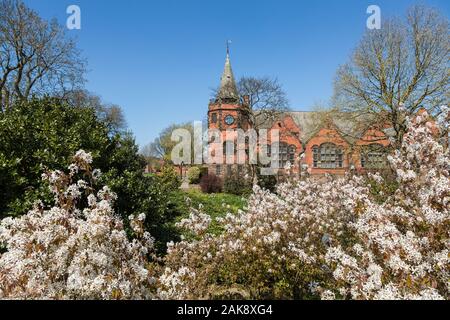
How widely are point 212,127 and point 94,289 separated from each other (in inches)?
1637

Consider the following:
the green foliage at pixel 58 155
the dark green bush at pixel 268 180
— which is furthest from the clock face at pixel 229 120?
the green foliage at pixel 58 155

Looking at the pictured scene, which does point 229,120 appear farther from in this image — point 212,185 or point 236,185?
point 236,185

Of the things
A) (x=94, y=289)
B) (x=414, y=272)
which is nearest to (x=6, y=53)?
(x=94, y=289)

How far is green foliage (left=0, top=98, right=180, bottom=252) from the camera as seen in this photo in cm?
736

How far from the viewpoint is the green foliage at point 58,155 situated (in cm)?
736

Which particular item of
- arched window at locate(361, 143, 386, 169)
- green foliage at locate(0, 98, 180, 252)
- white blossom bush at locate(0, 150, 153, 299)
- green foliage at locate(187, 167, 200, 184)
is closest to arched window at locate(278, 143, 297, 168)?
green foliage at locate(187, 167, 200, 184)

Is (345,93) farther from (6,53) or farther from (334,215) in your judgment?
(6,53)

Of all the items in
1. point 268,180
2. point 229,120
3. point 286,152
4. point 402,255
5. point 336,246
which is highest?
point 229,120

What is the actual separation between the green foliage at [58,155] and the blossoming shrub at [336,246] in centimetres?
306

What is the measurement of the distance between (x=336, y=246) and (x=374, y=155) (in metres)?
19.8

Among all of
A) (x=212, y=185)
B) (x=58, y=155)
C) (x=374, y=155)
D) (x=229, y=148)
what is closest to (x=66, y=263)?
(x=58, y=155)

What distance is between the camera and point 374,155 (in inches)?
910

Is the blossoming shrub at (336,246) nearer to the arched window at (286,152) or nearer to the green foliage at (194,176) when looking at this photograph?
the green foliage at (194,176)
